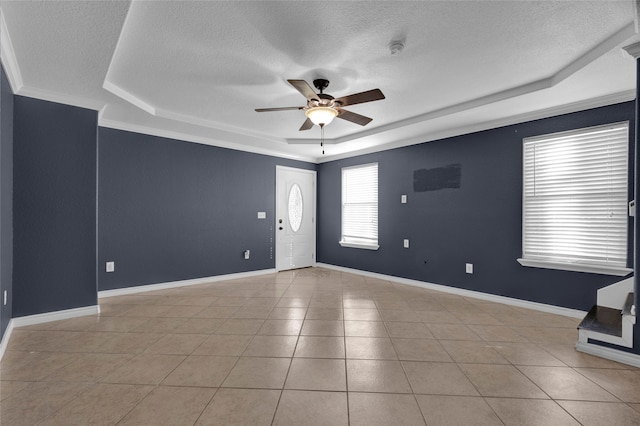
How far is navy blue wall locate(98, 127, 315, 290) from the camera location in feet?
14.0

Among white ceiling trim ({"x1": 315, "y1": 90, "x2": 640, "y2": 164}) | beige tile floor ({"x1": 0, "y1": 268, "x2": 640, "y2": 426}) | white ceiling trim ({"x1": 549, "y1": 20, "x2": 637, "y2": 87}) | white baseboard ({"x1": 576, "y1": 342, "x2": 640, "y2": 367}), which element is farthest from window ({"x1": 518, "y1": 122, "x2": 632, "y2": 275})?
white baseboard ({"x1": 576, "y1": 342, "x2": 640, "y2": 367})

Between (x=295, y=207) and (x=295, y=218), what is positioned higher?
(x=295, y=207)

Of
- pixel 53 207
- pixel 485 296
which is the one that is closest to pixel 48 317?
pixel 53 207

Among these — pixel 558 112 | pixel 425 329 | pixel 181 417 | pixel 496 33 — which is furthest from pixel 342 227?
pixel 181 417

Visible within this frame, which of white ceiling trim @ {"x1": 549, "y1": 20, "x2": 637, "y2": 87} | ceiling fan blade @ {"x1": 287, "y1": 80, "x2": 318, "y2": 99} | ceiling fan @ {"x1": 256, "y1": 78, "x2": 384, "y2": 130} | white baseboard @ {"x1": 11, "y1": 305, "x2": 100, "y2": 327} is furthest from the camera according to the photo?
white baseboard @ {"x1": 11, "y1": 305, "x2": 100, "y2": 327}

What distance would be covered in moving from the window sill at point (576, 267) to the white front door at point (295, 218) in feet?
13.2

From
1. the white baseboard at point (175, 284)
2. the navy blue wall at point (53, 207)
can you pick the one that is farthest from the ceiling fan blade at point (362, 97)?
the white baseboard at point (175, 284)

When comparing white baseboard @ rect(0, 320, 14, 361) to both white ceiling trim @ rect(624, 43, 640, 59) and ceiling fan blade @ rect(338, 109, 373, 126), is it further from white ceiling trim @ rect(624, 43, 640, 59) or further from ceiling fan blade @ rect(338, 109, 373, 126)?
white ceiling trim @ rect(624, 43, 640, 59)

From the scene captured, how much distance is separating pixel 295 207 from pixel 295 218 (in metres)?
0.24

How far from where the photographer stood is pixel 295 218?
6.50 meters

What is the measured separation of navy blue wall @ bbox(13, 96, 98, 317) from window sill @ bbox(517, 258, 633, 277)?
5.34 meters

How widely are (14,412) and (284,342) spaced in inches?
69.8

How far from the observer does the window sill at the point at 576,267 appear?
3.14 meters

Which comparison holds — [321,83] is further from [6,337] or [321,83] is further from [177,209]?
[6,337]
